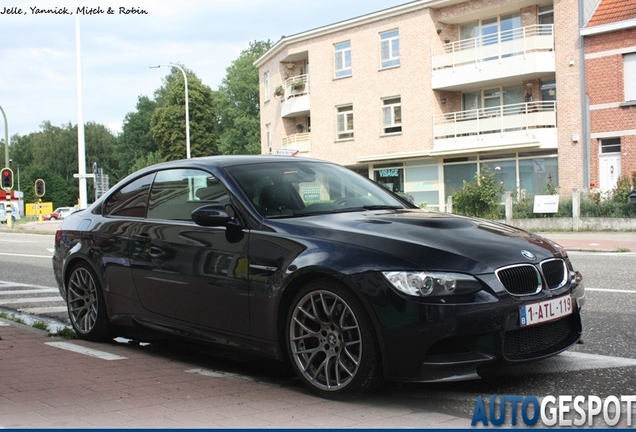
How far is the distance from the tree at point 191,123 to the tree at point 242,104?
1.42 meters

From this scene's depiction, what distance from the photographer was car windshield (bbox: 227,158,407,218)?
545cm

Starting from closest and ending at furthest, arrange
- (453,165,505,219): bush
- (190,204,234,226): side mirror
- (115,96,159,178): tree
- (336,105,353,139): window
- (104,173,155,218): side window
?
(190,204,234,226): side mirror → (104,173,155,218): side window → (453,165,505,219): bush → (336,105,353,139): window → (115,96,159,178): tree

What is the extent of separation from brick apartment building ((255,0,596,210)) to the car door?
75.3 ft

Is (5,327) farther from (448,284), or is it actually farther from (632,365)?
(632,365)

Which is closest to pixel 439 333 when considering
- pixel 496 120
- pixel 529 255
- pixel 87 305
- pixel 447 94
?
pixel 529 255

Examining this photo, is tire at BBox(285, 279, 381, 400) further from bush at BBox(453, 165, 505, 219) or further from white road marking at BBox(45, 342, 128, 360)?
bush at BBox(453, 165, 505, 219)

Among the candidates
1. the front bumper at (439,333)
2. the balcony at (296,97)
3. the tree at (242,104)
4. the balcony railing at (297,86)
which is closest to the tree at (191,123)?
the tree at (242,104)

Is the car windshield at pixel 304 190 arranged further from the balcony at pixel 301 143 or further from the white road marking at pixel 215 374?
the balcony at pixel 301 143

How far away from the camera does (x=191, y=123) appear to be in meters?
76.6

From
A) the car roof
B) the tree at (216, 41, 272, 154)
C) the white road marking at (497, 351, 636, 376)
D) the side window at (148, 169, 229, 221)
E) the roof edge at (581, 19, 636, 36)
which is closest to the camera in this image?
the white road marking at (497, 351, 636, 376)

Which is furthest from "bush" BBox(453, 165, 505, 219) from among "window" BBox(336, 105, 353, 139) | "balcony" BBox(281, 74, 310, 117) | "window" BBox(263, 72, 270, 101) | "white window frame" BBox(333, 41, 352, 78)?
"window" BBox(263, 72, 270, 101)

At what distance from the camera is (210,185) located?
229 inches

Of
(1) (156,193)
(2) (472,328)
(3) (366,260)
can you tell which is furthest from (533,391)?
(1) (156,193)

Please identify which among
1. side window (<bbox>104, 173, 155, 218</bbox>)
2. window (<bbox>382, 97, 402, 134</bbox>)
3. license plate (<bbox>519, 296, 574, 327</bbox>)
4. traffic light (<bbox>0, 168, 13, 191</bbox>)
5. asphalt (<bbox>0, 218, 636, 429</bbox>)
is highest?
window (<bbox>382, 97, 402, 134</bbox>)
